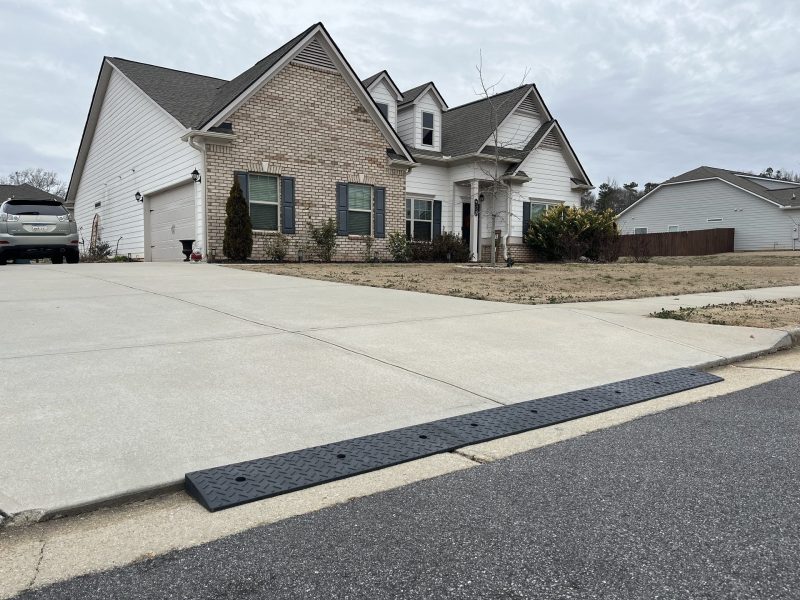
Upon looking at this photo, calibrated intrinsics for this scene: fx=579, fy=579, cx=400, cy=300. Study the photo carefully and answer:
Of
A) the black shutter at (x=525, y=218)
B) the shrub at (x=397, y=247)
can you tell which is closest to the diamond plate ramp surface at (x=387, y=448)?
the shrub at (x=397, y=247)

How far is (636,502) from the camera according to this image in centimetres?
260

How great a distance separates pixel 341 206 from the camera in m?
17.0

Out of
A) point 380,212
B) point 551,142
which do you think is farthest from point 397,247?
point 551,142

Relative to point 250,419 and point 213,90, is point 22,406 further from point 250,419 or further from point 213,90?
point 213,90

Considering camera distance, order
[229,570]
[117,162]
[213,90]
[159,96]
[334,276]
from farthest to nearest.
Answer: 1. [117,162]
2. [213,90]
3. [159,96]
4. [334,276]
5. [229,570]

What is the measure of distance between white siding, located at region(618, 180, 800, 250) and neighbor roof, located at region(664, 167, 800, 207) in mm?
368

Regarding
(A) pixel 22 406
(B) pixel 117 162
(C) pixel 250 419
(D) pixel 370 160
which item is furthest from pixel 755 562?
(B) pixel 117 162

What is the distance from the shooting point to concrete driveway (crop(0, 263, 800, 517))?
2955 mm

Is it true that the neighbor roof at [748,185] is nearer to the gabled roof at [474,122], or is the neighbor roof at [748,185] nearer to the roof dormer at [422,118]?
the gabled roof at [474,122]

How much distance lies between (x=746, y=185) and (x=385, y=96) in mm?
27557

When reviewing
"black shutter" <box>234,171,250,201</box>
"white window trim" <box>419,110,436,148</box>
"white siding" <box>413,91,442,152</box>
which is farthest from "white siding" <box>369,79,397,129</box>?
"black shutter" <box>234,171,250,201</box>

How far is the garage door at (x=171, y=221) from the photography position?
15969mm

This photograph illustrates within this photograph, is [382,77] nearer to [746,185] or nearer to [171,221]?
[171,221]

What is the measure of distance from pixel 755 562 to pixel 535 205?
67.9ft
